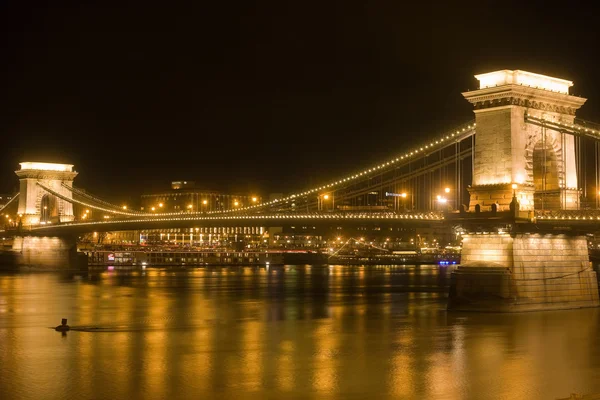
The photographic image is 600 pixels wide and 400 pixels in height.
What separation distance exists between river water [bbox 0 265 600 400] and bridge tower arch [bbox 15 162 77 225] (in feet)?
122

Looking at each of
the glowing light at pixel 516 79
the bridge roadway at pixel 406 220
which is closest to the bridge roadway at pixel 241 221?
the bridge roadway at pixel 406 220

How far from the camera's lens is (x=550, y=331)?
31672 mm

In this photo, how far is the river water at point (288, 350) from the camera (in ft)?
70.8

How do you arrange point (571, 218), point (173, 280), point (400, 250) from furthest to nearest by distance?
point (400, 250) → point (173, 280) → point (571, 218)

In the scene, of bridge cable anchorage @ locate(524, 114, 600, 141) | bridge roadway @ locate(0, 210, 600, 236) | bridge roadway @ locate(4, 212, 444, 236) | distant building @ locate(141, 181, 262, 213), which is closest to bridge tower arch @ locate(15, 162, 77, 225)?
bridge roadway @ locate(4, 212, 444, 236)

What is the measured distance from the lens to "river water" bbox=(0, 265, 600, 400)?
21.6 meters

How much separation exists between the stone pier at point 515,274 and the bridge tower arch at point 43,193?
5491 cm

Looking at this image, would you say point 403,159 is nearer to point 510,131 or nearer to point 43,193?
point 510,131

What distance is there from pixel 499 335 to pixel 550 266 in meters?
6.81

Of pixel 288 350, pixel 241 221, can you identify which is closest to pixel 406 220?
pixel 288 350

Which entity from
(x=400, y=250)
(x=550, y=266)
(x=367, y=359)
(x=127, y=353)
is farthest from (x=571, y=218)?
(x=400, y=250)

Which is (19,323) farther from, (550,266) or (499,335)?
(550,266)

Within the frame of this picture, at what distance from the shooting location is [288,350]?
27469 mm

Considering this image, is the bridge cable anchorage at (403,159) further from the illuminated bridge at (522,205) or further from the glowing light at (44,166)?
the glowing light at (44,166)
